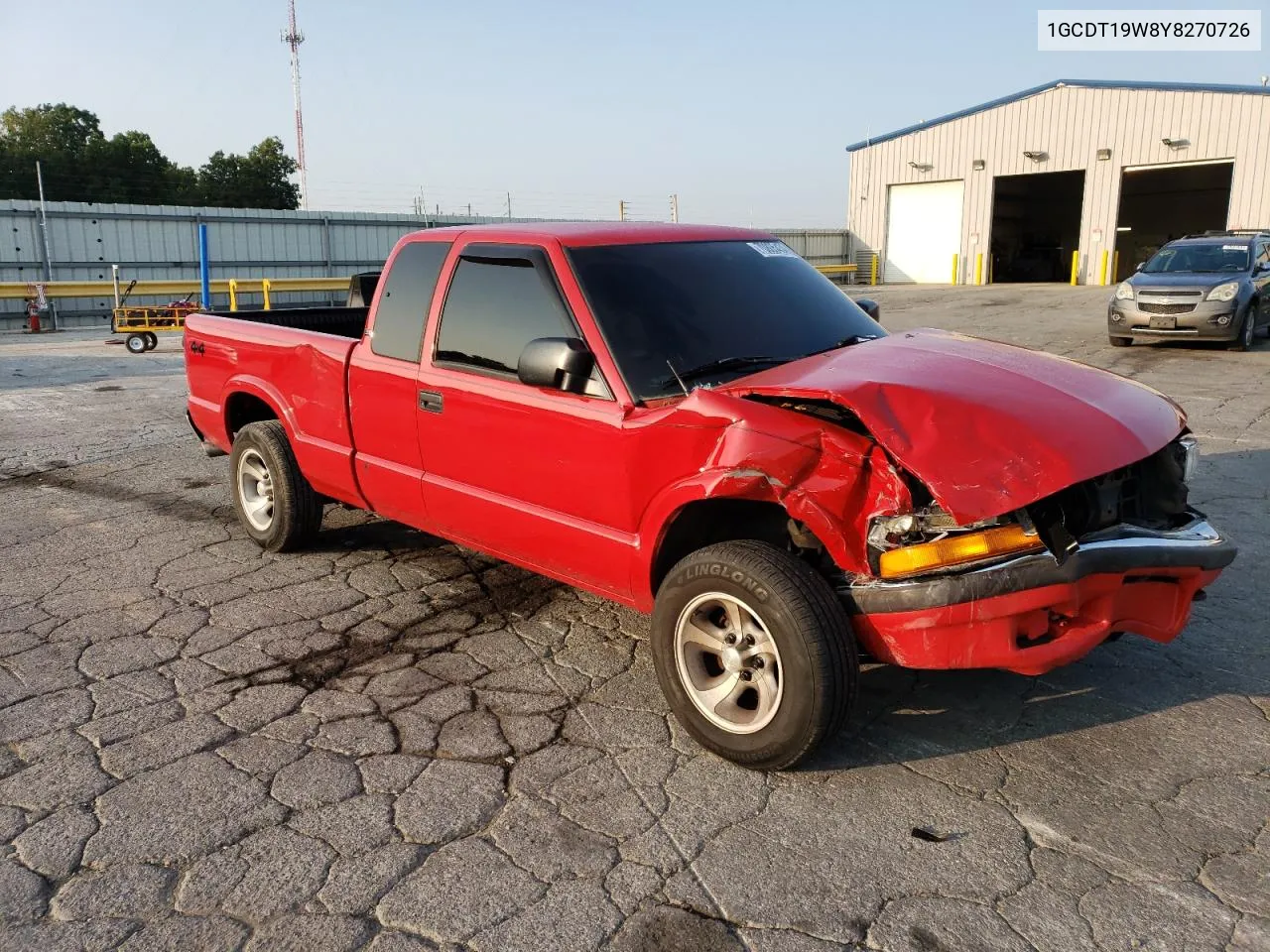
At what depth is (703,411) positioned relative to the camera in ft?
11.0

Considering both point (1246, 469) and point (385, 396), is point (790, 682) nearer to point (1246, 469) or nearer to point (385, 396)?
point (385, 396)

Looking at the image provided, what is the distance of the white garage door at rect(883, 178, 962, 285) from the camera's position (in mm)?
35656

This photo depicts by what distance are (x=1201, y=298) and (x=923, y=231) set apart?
24.4m

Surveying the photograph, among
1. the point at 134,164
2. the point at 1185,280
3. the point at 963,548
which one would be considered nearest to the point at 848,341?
the point at 963,548

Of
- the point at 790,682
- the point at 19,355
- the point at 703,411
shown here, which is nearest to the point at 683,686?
the point at 790,682

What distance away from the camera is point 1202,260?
1445cm

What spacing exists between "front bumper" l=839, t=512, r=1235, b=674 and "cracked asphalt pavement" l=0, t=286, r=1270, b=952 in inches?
18.7

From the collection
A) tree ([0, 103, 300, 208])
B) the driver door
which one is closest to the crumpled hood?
the driver door

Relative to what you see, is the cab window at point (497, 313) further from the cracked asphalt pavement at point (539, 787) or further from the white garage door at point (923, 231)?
the white garage door at point (923, 231)

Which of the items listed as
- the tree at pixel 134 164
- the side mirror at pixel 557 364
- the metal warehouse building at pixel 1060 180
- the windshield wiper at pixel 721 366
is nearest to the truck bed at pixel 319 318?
the side mirror at pixel 557 364

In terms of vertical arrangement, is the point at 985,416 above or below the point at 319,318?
below

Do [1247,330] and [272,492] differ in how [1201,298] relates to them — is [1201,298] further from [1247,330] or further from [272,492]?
[272,492]

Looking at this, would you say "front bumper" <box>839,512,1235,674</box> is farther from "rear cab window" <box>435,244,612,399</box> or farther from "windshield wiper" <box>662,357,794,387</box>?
"rear cab window" <box>435,244,612,399</box>

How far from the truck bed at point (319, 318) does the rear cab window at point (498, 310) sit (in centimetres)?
226
